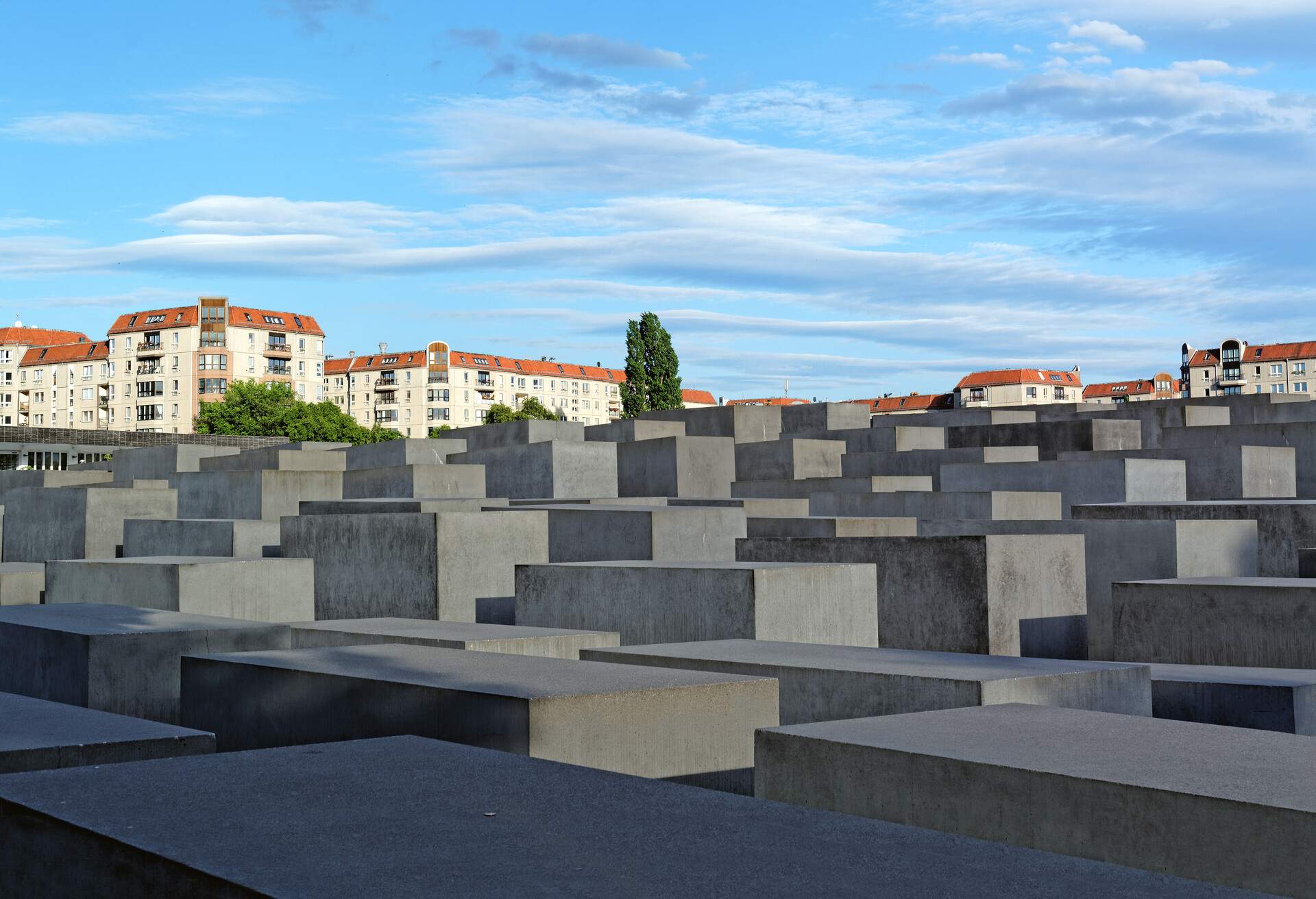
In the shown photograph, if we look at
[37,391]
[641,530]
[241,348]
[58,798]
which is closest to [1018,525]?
[641,530]

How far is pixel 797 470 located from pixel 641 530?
9523 mm

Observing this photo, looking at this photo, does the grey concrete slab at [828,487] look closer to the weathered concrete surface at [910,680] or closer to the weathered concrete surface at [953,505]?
the weathered concrete surface at [953,505]

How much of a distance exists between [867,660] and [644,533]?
16.6ft

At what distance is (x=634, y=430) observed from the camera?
26016 mm

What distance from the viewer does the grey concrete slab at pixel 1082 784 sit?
3.71 meters

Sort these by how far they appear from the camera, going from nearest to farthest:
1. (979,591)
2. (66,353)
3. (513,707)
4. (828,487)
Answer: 1. (513,707)
2. (979,591)
3. (828,487)
4. (66,353)

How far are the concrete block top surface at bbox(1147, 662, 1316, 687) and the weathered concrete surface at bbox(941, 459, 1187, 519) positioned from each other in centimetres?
896

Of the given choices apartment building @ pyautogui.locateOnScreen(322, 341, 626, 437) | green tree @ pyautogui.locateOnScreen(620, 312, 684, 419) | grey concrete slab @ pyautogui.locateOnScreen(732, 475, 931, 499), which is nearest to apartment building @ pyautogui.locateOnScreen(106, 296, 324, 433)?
apartment building @ pyautogui.locateOnScreen(322, 341, 626, 437)

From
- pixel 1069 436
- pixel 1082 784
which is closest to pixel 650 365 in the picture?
pixel 1069 436

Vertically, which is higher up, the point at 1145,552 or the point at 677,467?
the point at 677,467

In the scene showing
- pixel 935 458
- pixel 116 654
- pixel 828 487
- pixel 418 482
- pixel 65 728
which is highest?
pixel 935 458

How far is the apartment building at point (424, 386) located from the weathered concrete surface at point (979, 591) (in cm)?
12232

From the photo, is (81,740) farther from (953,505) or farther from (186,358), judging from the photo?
(186,358)

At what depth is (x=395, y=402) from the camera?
140m
